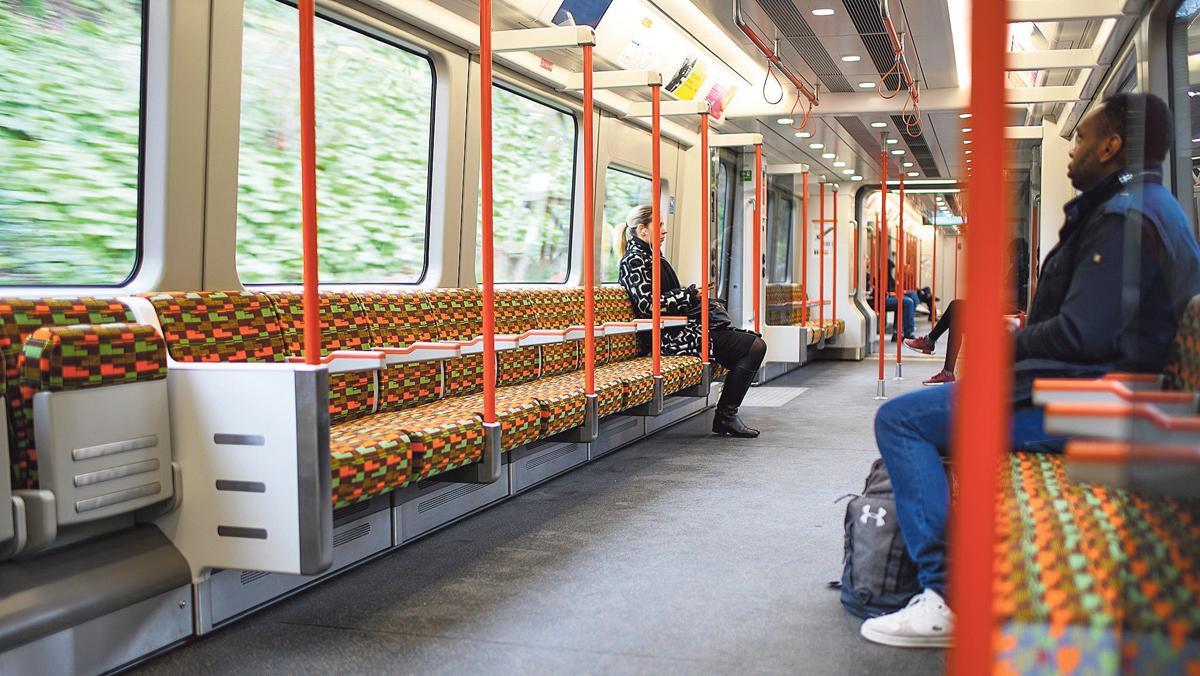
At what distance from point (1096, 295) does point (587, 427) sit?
3.01m

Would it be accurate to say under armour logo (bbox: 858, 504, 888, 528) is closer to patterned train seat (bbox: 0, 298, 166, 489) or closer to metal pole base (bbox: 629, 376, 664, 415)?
patterned train seat (bbox: 0, 298, 166, 489)

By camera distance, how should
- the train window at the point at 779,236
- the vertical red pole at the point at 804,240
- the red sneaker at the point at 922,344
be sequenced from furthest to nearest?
the train window at the point at 779,236 < the red sneaker at the point at 922,344 < the vertical red pole at the point at 804,240

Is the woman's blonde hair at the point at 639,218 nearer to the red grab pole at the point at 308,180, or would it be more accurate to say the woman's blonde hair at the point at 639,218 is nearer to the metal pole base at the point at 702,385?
the metal pole base at the point at 702,385

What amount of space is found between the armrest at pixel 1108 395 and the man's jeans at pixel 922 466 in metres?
1.31

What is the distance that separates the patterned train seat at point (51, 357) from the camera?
2664 mm

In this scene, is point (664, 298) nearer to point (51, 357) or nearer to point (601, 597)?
point (601, 597)

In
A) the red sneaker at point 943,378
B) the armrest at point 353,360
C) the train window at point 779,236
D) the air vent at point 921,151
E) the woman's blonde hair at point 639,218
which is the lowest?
the red sneaker at point 943,378

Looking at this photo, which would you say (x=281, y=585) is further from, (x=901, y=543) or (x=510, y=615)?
(x=901, y=543)

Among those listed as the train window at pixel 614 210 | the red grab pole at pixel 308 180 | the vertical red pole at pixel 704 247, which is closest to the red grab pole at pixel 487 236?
the red grab pole at pixel 308 180

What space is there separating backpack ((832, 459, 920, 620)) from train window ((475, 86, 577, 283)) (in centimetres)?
357

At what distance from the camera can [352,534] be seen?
374cm

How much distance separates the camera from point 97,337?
278cm

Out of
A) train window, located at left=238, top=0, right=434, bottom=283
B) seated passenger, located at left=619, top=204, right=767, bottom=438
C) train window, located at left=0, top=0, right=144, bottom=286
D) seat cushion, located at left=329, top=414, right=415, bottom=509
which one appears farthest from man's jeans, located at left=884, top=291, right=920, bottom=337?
train window, located at left=0, top=0, right=144, bottom=286

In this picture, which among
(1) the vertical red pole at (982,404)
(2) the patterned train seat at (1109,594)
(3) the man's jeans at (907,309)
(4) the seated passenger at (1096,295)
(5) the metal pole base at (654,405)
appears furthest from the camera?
(3) the man's jeans at (907,309)
